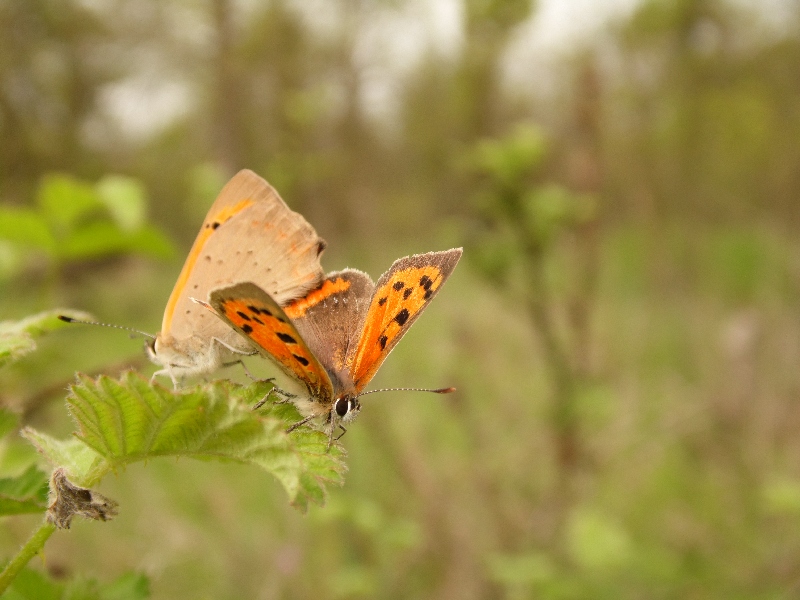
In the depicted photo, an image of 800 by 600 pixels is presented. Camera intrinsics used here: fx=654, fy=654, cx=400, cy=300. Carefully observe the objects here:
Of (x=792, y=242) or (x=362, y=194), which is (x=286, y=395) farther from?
(x=792, y=242)

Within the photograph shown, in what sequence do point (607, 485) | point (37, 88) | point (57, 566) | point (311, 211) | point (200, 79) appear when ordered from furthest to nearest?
1. point (37, 88)
2. point (200, 79)
3. point (311, 211)
4. point (607, 485)
5. point (57, 566)

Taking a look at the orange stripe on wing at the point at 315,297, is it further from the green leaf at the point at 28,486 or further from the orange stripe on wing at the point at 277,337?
the green leaf at the point at 28,486

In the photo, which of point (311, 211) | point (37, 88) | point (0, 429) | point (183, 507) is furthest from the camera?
point (37, 88)

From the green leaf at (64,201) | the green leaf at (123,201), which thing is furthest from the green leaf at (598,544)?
the green leaf at (64,201)

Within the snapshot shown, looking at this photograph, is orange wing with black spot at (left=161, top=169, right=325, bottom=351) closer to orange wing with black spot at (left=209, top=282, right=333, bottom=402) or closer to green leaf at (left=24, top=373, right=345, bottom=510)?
orange wing with black spot at (left=209, top=282, right=333, bottom=402)

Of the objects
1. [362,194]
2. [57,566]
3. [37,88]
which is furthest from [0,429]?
[37,88]

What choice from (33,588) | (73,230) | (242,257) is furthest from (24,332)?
(73,230)
